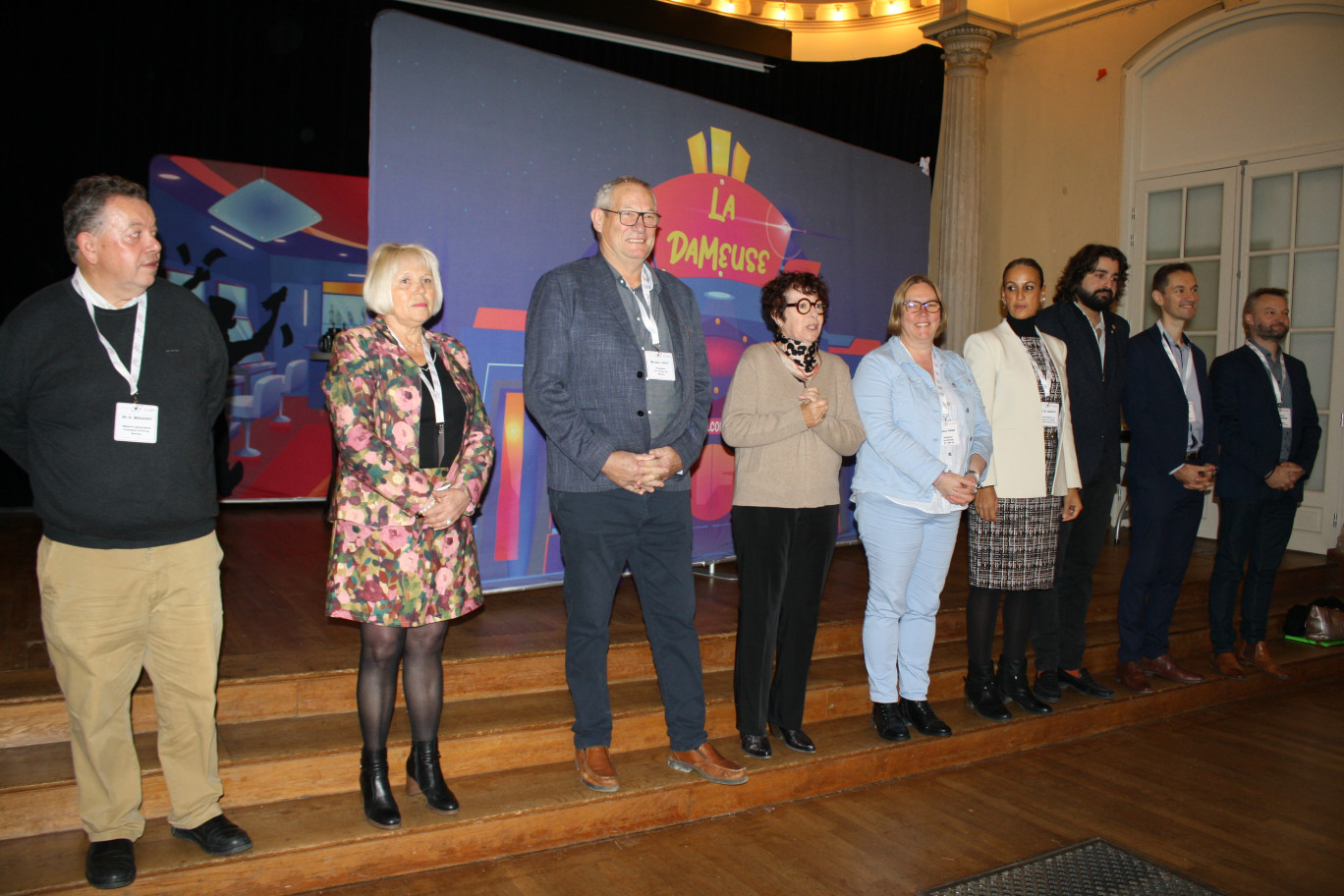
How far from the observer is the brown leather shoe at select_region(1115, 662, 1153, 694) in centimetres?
382

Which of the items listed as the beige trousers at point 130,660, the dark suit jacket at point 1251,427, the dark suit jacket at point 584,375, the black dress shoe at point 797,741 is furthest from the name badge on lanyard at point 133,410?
the dark suit jacket at point 1251,427

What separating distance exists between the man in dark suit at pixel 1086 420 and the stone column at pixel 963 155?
12.4ft

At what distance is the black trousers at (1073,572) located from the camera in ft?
11.5

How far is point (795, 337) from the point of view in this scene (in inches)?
113

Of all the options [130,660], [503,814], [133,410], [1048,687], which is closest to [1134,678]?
[1048,687]

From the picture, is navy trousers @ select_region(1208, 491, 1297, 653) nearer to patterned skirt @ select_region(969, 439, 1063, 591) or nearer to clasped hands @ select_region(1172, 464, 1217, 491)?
clasped hands @ select_region(1172, 464, 1217, 491)

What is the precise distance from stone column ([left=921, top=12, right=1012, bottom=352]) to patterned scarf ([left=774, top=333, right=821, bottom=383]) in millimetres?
4817

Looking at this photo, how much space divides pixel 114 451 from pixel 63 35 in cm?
437

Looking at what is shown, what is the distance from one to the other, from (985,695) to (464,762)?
1.96 metres

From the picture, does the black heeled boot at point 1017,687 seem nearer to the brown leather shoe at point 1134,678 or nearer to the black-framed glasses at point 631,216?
the brown leather shoe at point 1134,678

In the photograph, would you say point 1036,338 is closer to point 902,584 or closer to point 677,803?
point 902,584

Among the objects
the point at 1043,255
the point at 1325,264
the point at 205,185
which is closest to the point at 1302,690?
the point at 1325,264

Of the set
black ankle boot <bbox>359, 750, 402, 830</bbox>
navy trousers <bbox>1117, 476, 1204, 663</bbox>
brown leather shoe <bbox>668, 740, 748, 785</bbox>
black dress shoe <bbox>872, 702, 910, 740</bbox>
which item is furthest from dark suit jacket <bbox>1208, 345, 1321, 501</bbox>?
black ankle boot <bbox>359, 750, 402, 830</bbox>

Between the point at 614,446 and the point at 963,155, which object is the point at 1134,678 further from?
the point at 963,155
